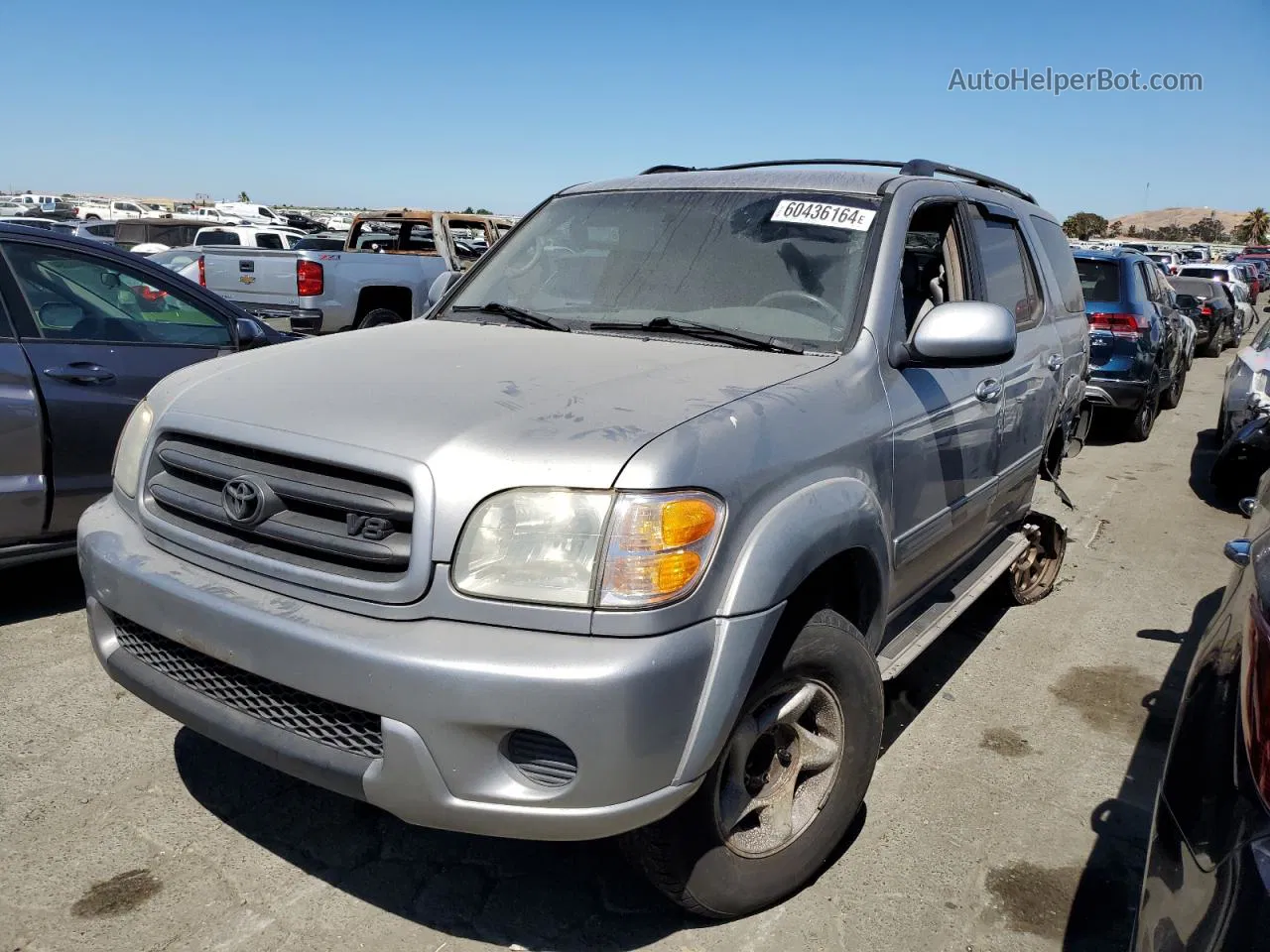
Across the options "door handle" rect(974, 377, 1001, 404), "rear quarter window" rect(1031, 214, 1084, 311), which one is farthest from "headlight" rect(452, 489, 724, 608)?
"rear quarter window" rect(1031, 214, 1084, 311)

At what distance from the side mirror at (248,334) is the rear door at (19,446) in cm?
106

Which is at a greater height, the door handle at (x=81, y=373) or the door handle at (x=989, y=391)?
the door handle at (x=989, y=391)

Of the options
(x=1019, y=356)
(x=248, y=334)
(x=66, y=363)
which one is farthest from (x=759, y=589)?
(x=248, y=334)

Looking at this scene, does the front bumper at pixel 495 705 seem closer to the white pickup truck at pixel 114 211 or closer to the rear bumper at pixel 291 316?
the rear bumper at pixel 291 316

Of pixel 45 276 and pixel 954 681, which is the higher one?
pixel 45 276

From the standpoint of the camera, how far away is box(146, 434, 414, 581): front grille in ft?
7.45

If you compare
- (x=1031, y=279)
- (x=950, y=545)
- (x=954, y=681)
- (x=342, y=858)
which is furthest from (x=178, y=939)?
(x=1031, y=279)

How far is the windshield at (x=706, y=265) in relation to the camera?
323 cm

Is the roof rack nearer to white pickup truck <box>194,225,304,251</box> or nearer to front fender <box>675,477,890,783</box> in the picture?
front fender <box>675,477,890,783</box>

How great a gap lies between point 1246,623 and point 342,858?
7.67 ft

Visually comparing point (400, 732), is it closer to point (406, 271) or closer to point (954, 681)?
point (954, 681)

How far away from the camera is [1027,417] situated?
446 centimetres

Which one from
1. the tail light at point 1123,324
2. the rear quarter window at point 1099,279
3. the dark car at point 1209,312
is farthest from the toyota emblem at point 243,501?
the dark car at point 1209,312

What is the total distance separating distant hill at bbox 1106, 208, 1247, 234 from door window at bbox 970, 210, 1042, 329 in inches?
5758
